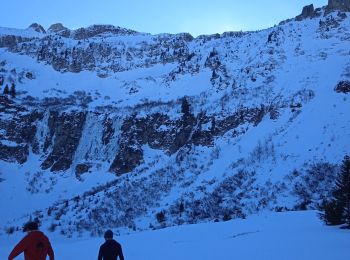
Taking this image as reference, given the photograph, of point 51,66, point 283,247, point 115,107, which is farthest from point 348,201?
point 51,66

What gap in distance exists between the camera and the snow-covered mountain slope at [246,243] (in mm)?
13883

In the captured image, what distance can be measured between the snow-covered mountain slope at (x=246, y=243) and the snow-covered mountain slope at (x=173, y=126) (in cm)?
1555

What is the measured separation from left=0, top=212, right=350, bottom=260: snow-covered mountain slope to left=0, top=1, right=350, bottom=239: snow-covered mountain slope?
1555 centimetres

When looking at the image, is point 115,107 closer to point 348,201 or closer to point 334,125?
point 334,125


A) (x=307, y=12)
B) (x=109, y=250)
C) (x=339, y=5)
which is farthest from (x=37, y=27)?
(x=109, y=250)

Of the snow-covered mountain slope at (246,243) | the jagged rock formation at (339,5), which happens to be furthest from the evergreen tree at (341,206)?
the jagged rock formation at (339,5)

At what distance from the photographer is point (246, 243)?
17.0 metres

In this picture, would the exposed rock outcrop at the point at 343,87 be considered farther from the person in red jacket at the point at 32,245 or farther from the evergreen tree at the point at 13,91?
the evergreen tree at the point at 13,91

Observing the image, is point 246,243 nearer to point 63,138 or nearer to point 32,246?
point 32,246

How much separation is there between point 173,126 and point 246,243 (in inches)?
2528

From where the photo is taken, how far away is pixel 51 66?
4405 inches

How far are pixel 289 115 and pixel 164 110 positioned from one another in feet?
92.3

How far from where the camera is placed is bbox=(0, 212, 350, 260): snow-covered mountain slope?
45.5ft

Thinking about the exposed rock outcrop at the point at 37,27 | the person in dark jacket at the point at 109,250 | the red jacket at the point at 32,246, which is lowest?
the person in dark jacket at the point at 109,250
